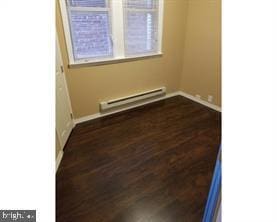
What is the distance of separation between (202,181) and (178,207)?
40 centimetres

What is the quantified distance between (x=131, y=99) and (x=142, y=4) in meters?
1.50

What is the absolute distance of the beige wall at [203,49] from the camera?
9.53 ft

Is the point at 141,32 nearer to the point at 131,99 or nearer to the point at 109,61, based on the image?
the point at 109,61

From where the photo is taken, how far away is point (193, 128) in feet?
8.84

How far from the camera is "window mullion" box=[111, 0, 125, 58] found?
2579 millimetres

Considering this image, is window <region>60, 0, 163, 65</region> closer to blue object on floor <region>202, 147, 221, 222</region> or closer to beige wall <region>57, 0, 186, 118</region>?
beige wall <region>57, 0, 186, 118</region>

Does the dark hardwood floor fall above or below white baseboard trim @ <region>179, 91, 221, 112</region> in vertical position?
below

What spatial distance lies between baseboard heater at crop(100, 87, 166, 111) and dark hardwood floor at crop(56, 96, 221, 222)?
0.19m

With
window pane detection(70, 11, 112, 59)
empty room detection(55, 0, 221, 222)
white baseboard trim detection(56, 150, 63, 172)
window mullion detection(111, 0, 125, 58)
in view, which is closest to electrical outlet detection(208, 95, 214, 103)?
empty room detection(55, 0, 221, 222)

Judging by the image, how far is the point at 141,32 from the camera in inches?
118

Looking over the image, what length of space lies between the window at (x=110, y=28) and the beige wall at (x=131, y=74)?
0.13m

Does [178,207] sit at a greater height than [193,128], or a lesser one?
lesser
